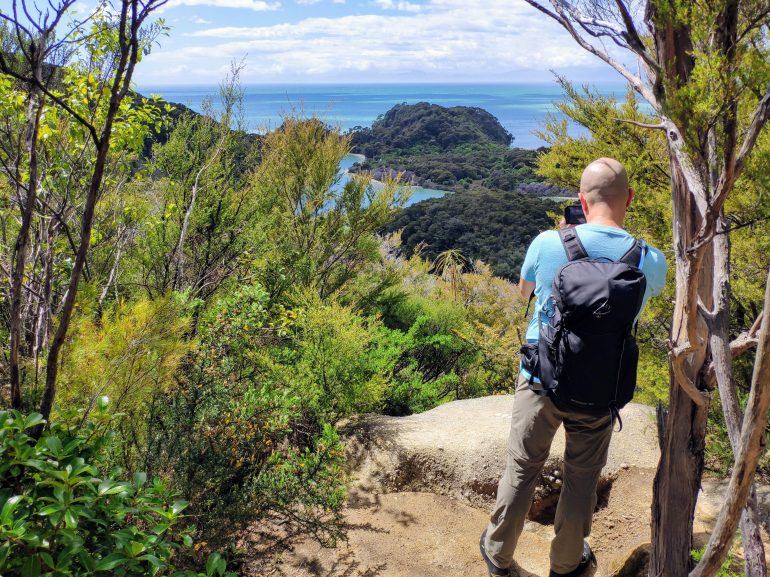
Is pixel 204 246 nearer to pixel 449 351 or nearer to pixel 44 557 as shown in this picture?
pixel 449 351

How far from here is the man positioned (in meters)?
Result: 2.24

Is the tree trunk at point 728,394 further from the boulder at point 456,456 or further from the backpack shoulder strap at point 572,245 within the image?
the boulder at point 456,456

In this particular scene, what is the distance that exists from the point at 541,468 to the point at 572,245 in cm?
105

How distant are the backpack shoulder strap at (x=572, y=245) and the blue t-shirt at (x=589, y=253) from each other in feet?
0.07

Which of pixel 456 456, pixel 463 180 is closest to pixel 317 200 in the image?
pixel 456 456

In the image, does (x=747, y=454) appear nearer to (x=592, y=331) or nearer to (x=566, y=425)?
(x=592, y=331)

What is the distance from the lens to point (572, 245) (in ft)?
7.36

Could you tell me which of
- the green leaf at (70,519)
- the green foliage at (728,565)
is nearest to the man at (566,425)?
the green foliage at (728,565)

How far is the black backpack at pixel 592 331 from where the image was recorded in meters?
2.07

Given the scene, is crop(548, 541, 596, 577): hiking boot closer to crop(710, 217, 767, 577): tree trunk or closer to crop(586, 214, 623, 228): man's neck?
crop(710, 217, 767, 577): tree trunk

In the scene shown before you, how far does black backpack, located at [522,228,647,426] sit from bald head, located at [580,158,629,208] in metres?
0.18

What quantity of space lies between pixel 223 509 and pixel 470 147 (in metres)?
55.9

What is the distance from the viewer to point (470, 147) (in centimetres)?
5597

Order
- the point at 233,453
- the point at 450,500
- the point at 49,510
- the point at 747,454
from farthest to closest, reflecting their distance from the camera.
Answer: the point at 450,500
the point at 233,453
the point at 49,510
the point at 747,454
